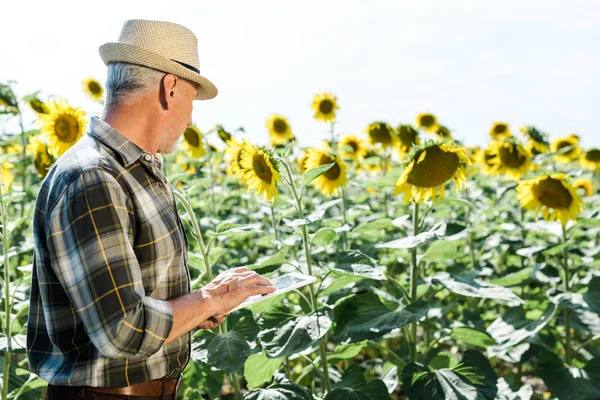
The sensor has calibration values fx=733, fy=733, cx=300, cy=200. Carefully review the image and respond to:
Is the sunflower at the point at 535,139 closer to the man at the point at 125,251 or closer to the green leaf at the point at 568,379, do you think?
the green leaf at the point at 568,379

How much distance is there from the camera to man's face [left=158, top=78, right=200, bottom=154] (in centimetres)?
183

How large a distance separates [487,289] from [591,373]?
0.83m

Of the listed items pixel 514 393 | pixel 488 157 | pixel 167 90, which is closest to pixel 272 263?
pixel 167 90

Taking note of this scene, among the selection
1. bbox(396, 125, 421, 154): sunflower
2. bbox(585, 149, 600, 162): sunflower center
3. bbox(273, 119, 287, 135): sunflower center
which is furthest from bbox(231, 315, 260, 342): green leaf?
bbox(585, 149, 600, 162): sunflower center

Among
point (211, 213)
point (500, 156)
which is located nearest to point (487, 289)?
point (500, 156)

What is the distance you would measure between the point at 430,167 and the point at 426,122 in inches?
129

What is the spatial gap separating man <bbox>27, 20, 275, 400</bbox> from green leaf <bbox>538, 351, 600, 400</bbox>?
1.93m

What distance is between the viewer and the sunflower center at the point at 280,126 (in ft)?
19.1

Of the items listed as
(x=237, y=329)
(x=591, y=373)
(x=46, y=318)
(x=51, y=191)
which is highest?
(x=51, y=191)

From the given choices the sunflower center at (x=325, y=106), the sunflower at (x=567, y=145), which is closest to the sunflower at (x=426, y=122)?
the sunflower center at (x=325, y=106)

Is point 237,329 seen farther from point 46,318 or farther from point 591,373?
point 591,373

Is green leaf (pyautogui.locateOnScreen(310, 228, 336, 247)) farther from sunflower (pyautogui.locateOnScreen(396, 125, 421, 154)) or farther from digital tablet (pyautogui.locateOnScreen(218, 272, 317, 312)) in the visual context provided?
sunflower (pyautogui.locateOnScreen(396, 125, 421, 154))

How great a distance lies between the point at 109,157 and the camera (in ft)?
5.67

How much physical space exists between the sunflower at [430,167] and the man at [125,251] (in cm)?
111
